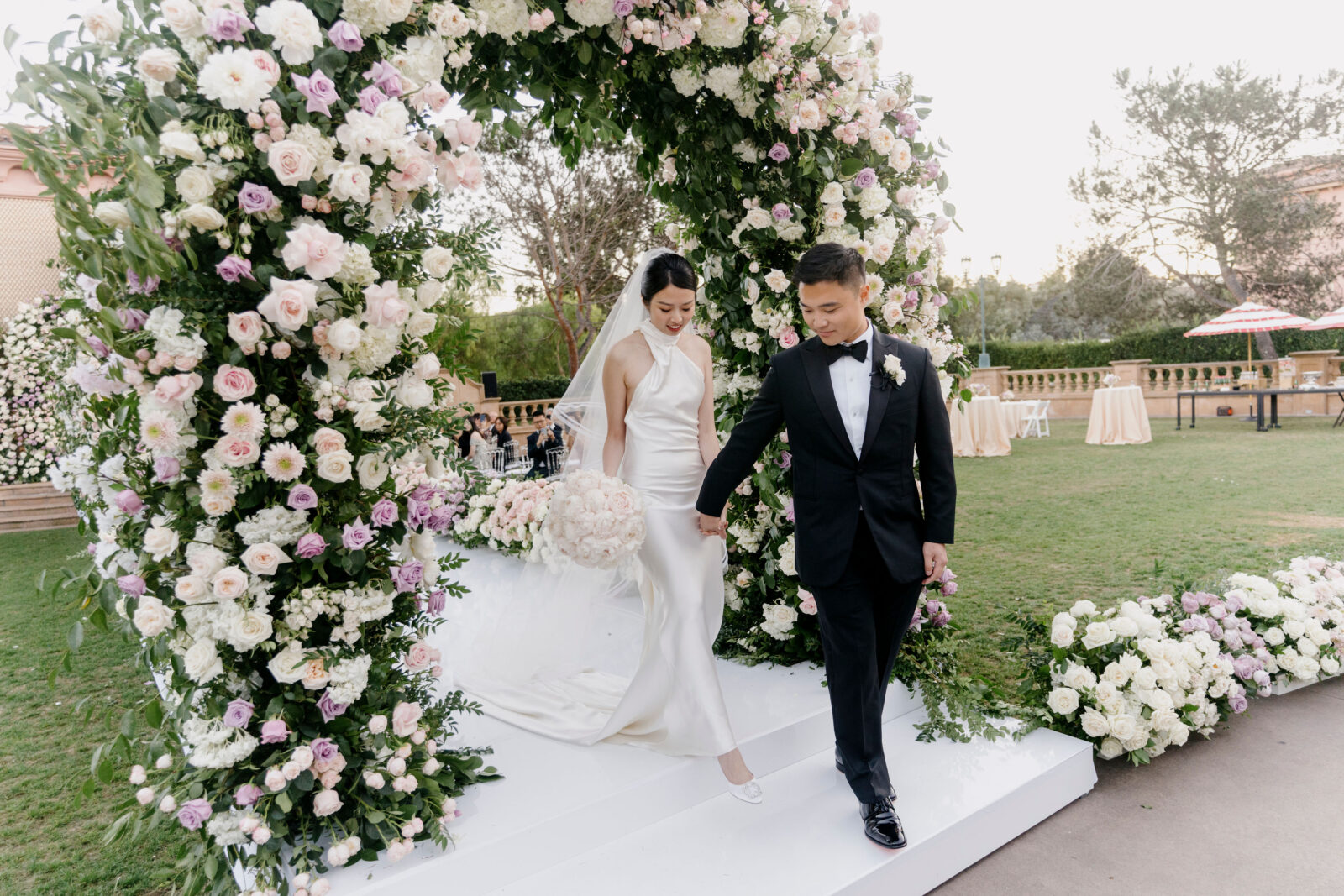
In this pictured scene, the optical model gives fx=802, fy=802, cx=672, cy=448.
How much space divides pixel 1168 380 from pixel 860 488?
2500 centimetres

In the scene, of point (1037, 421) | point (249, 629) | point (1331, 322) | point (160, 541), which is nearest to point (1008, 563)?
point (249, 629)

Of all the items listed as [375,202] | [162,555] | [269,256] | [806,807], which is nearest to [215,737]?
[162,555]

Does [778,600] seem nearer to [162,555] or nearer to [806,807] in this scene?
[806,807]

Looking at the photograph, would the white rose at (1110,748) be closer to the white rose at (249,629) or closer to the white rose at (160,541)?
the white rose at (249,629)

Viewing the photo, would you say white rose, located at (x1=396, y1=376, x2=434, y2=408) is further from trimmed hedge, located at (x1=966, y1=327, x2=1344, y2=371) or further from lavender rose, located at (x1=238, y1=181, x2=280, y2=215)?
trimmed hedge, located at (x1=966, y1=327, x2=1344, y2=371)

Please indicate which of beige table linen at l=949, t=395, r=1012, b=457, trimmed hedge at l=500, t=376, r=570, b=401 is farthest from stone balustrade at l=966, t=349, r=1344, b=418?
trimmed hedge at l=500, t=376, r=570, b=401

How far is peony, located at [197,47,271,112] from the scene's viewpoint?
2.21 meters

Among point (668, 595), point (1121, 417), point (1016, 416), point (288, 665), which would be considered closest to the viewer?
point (288, 665)

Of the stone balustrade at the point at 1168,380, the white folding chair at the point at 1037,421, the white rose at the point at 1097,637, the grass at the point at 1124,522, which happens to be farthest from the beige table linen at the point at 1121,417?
the white rose at the point at 1097,637

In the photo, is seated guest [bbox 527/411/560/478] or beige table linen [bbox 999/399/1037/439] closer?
seated guest [bbox 527/411/560/478]

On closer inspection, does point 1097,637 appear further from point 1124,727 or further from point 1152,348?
point 1152,348

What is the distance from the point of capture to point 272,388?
2.53 meters

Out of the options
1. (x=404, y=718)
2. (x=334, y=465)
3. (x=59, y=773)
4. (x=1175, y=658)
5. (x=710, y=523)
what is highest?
(x=334, y=465)

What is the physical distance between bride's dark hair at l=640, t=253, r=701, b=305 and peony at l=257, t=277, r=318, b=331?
154 centimetres
